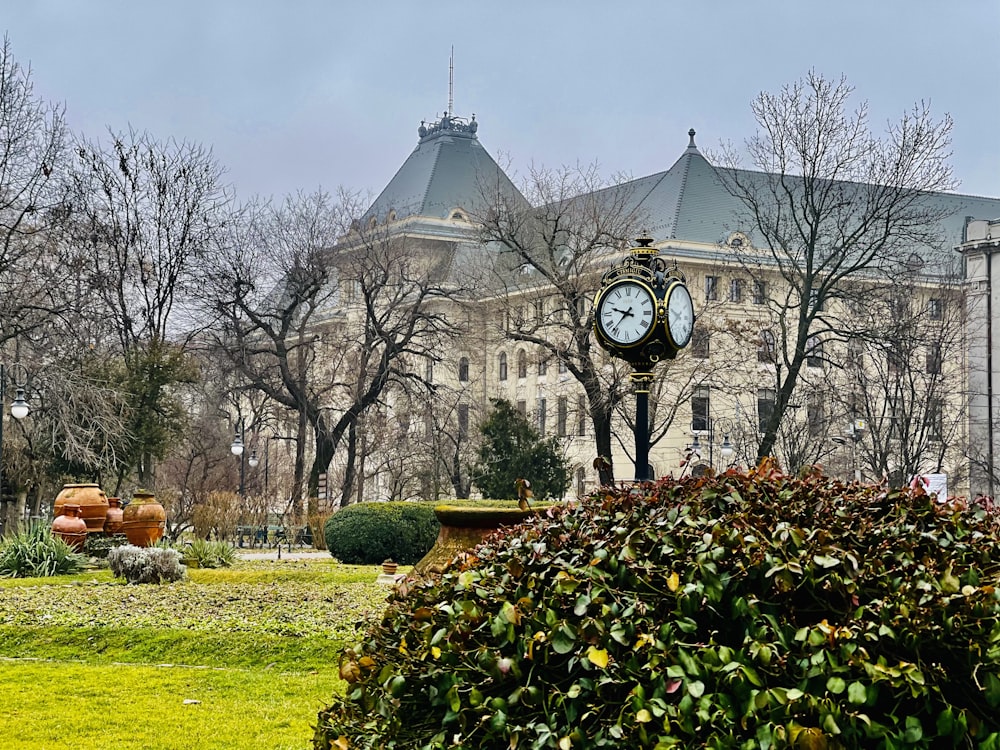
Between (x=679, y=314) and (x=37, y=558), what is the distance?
11325mm

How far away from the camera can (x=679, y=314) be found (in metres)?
13.9

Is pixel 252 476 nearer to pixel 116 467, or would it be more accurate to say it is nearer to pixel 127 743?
pixel 116 467

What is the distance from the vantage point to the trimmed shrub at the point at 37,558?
19891 mm

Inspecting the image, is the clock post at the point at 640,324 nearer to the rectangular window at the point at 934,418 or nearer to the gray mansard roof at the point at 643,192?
the rectangular window at the point at 934,418

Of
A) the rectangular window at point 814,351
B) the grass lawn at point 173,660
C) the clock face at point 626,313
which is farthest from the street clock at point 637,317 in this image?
the rectangular window at point 814,351

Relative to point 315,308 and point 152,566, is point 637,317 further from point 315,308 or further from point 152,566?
point 315,308

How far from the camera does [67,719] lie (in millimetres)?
8516

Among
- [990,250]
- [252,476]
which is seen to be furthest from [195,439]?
[990,250]

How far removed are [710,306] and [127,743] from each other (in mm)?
33425

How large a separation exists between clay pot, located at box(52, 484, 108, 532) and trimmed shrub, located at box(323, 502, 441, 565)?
416 cm

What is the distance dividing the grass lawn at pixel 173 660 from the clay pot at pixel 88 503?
660 cm

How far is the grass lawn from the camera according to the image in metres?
8.19

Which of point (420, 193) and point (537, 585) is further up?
point (420, 193)

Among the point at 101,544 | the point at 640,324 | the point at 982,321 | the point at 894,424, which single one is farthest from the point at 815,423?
the point at 640,324
